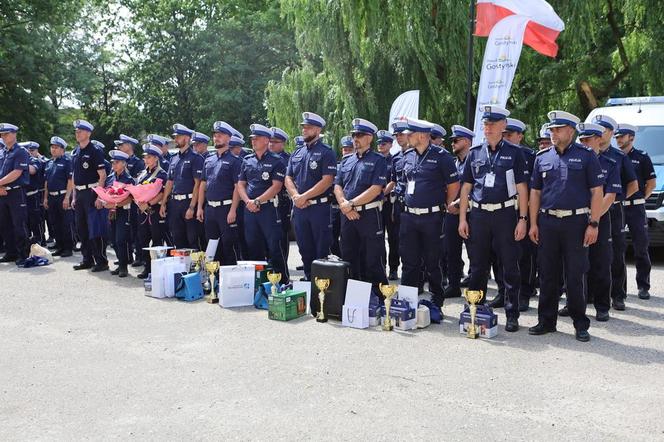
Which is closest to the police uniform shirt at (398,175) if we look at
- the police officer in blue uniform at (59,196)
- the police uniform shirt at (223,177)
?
the police uniform shirt at (223,177)

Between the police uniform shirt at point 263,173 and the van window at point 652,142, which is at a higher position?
the van window at point 652,142

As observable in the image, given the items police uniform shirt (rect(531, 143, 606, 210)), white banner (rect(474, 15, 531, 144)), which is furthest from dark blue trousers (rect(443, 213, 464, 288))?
white banner (rect(474, 15, 531, 144))

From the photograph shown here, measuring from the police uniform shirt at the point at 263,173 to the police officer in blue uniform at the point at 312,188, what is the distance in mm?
228

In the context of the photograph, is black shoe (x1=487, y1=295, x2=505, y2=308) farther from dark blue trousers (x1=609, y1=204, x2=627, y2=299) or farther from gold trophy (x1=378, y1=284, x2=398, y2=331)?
→ gold trophy (x1=378, y1=284, x2=398, y2=331)

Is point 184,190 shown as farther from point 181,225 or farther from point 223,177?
point 223,177

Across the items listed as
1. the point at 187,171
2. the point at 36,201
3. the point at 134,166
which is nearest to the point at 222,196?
the point at 187,171

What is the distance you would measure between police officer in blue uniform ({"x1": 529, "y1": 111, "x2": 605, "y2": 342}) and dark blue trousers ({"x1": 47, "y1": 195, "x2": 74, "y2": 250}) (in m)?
8.84

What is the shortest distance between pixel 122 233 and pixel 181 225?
3.28 ft

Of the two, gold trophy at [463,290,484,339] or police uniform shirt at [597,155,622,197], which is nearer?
gold trophy at [463,290,484,339]

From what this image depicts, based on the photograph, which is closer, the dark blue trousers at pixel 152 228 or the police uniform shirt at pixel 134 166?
the dark blue trousers at pixel 152 228

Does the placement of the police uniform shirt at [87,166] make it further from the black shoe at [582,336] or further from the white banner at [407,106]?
the black shoe at [582,336]

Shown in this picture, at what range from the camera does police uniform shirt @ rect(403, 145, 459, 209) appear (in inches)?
290

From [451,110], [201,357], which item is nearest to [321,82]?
[451,110]

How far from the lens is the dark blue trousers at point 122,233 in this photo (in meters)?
10.2
